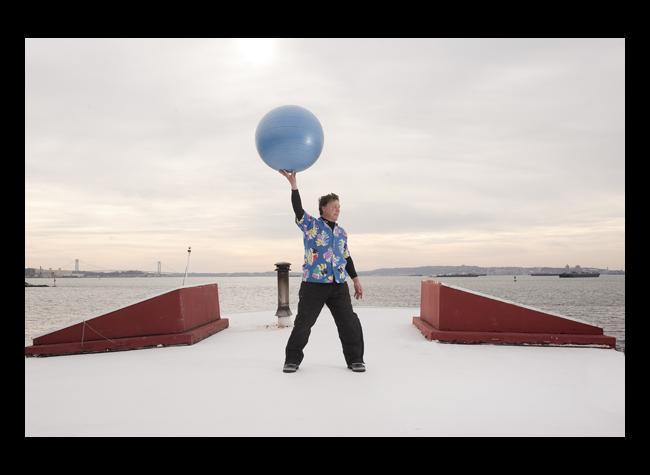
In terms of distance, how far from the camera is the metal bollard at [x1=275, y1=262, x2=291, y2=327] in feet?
23.5

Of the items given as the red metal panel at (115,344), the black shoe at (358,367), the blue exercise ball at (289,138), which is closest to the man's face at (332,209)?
the blue exercise ball at (289,138)

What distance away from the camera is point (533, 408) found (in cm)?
311

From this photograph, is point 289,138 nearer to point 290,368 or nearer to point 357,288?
point 357,288

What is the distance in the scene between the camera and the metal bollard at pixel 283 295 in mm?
7176

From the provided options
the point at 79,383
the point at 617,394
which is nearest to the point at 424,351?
the point at 617,394

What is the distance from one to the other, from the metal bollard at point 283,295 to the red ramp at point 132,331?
5.09 feet

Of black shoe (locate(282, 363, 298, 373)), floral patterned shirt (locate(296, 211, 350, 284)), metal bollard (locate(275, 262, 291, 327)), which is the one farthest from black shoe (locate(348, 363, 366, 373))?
metal bollard (locate(275, 262, 291, 327))

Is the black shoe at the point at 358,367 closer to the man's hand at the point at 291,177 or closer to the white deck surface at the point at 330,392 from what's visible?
the white deck surface at the point at 330,392

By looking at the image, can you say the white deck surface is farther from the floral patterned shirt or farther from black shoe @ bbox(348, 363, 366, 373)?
the floral patterned shirt

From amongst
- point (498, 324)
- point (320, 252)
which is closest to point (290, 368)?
point (320, 252)

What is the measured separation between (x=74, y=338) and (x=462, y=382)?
425 centimetres

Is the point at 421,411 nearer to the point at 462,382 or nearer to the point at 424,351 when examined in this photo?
the point at 462,382

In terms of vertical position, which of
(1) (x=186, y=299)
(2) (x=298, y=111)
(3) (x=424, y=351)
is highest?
(2) (x=298, y=111)

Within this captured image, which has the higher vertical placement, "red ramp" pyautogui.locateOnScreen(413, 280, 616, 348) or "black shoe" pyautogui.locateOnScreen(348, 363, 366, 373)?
"red ramp" pyautogui.locateOnScreen(413, 280, 616, 348)
